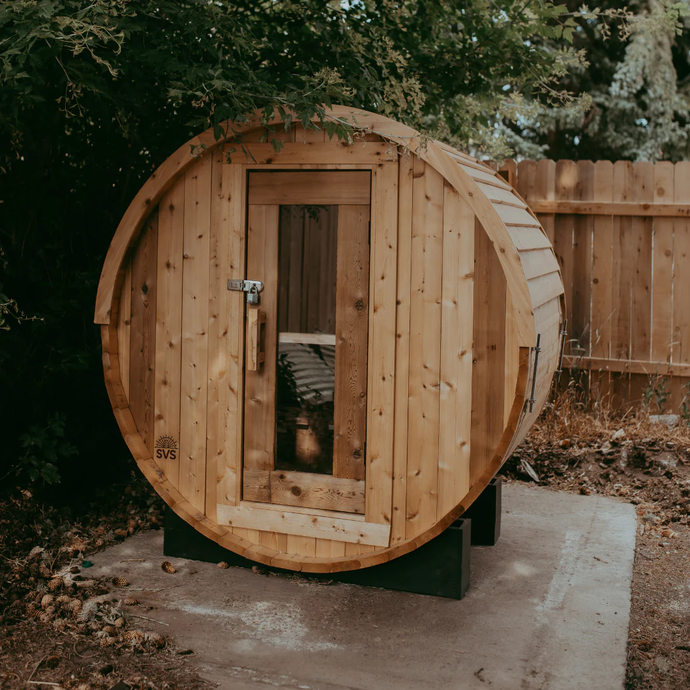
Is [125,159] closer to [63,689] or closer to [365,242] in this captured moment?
[365,242]

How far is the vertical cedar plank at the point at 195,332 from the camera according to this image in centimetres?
402

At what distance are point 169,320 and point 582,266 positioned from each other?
13.3 feet

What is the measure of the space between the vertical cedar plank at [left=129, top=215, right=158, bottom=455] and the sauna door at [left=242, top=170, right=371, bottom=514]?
0.52 meters

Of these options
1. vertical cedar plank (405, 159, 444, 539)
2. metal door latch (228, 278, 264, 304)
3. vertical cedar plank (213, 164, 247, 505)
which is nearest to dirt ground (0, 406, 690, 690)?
vertical cedar plank (213, 164, 247, 505)

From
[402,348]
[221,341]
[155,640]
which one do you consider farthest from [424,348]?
[155,640]

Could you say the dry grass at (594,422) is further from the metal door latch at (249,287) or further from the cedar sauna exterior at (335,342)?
the metal door latch at (249,287)

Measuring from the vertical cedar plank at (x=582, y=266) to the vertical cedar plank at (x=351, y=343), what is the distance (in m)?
3.56

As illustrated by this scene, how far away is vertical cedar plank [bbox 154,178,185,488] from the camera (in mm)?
4070

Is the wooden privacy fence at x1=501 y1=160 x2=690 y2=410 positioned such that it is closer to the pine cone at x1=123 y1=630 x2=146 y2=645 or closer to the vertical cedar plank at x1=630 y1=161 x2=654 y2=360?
the vertical cedar plank at x1=630 y1=161 x2=654 y2=360

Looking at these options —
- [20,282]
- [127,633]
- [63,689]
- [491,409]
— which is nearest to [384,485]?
[491,409]

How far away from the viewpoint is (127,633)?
10.8 feet

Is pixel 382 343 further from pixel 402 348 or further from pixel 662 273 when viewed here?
pixel 662 273

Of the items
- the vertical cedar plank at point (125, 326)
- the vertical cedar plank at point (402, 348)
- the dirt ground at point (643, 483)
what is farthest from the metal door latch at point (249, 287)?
the dirt ground at point (643, 483)

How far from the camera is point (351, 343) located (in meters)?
3.84
